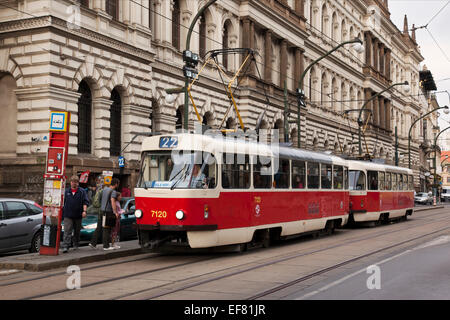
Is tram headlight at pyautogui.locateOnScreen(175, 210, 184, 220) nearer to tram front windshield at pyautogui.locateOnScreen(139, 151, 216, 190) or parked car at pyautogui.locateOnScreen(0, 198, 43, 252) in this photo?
tram front windshield at pyautogui.locateOnScreen(139, 151, 216, 190)

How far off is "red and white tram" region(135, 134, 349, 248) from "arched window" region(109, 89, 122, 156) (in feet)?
36.4

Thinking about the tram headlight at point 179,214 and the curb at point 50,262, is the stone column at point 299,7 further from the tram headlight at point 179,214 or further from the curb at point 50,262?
the curb at point 50,262

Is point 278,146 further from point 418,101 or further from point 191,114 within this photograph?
point 418,101

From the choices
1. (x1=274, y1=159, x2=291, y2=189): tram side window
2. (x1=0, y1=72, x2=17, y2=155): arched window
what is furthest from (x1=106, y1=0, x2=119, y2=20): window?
(x1=274, y1=159, x2=291, y2=189): tram side window

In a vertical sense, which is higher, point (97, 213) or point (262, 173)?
point (262, 173)

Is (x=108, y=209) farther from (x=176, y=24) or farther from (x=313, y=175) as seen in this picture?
(x=176, y=24)

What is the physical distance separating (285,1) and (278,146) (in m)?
28.0

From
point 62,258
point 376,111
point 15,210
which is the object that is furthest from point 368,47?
point 62,258

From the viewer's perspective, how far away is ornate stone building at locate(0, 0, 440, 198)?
73.4 ft

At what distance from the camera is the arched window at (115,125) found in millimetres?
26203

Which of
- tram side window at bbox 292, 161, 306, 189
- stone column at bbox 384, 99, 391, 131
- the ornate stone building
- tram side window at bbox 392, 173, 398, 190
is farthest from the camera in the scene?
stone column at bbox 384, 99, 391, 131

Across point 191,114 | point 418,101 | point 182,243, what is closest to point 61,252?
point 182,243

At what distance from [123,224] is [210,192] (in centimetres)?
515

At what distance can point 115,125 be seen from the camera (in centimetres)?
2645
